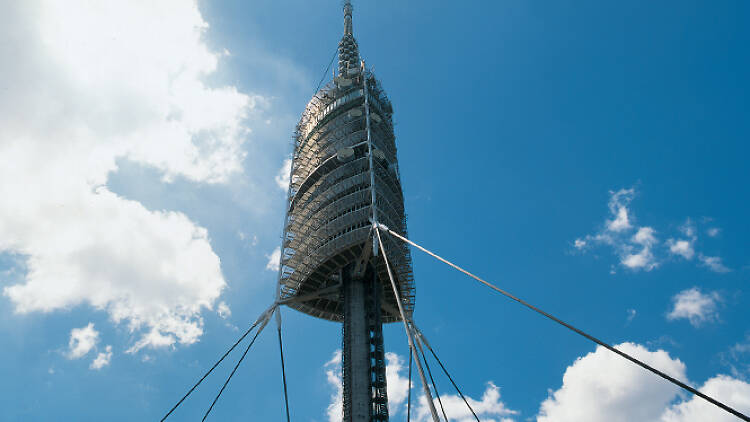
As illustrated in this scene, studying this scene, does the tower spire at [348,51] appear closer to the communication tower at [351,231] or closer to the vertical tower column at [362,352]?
the communication tower at [351,231]

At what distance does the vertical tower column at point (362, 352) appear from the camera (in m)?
46.8

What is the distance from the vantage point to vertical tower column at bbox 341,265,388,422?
46.8 meters

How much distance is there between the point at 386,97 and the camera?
69.6 meters

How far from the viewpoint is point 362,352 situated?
49094 millimetres

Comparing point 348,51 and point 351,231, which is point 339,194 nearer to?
point 351,231

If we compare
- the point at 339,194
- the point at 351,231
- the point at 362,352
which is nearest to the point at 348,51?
the point at 339,194

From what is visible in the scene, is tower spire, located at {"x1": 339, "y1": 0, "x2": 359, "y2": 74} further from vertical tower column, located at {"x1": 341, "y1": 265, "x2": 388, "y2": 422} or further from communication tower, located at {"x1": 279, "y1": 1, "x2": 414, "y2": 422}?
vertical tower column, located at {"x1": 341, "y1": 265, "x2": 388, "y2": 422}

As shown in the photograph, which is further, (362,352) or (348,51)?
(348,51)

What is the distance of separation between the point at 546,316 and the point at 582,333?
213 cm

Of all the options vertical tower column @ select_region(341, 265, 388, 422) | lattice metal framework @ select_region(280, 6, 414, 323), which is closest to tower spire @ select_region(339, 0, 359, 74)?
lattice metal framework @ select_region(280, 6, 414, 323)

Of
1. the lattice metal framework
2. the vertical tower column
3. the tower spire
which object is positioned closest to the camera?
the vertical tower column

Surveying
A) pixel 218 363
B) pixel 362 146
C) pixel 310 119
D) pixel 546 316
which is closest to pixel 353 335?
pixel 218 363

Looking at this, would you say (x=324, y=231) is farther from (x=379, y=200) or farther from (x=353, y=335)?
(x=353, y=335)

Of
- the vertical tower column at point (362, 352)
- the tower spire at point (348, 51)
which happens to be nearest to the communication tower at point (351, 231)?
the vertical tower column at point (362, 352)
